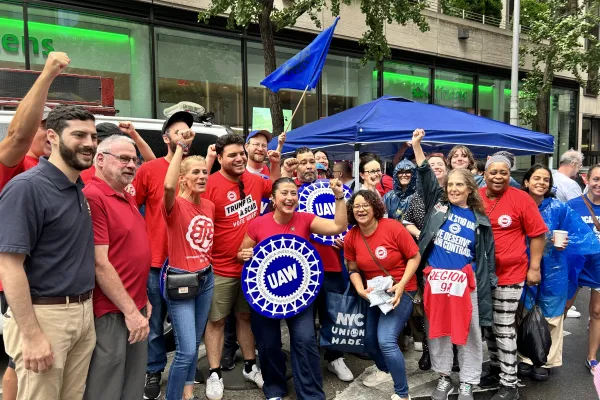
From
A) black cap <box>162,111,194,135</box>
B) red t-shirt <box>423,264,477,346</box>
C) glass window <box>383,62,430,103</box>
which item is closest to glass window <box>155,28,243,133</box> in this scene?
glass window <box>383,62,430,103</box>

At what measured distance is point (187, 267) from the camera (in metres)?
3.28

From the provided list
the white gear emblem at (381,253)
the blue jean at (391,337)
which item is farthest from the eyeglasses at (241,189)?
the blue jean at (391,337)

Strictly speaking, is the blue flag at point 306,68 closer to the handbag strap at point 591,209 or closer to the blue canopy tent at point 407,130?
the blue canopy tent at point 407,130

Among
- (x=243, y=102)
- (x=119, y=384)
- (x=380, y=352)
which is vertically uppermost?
(x=243, y=102)

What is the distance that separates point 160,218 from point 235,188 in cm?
64

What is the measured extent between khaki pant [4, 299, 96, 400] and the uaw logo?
1874mm

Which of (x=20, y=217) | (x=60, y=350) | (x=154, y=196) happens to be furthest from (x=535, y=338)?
(x=20, y=217)

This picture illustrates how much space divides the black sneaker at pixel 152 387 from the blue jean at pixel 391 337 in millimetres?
1679

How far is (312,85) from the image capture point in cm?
534

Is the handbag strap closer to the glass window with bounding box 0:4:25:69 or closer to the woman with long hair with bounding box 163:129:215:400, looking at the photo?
the woman with long hair with bounding box 163:129:215:400

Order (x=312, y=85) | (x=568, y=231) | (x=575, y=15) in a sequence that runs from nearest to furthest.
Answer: (x=568, y=231) < (x=312, y=85) < (x=575, y=15)

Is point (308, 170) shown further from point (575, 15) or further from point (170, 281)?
point (575, 15)

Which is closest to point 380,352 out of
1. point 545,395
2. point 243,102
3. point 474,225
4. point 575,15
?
point 474,225

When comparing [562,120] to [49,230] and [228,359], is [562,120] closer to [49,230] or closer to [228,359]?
[228,359]
